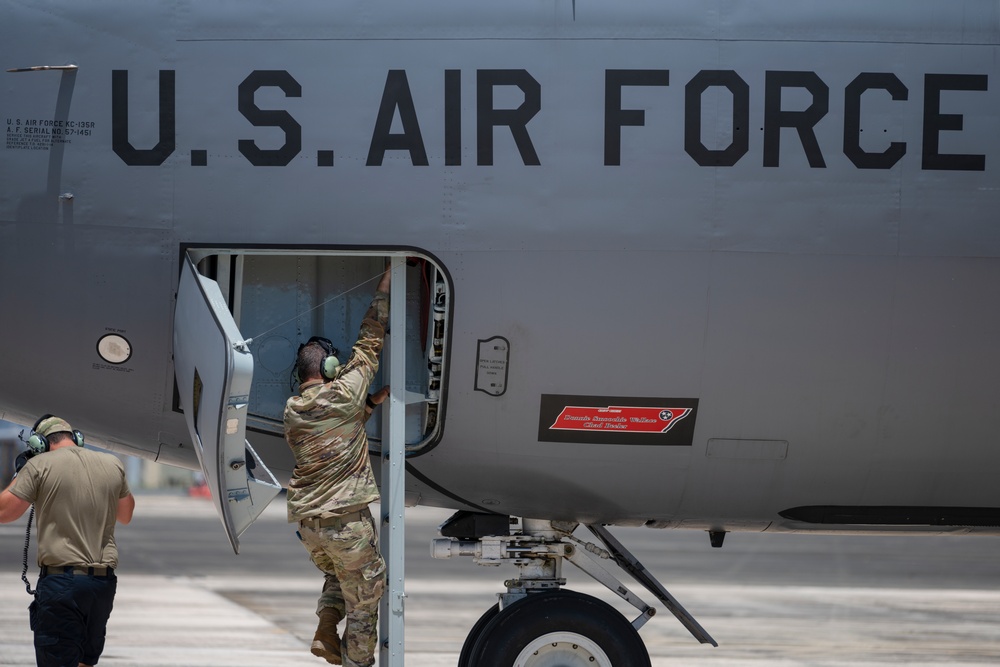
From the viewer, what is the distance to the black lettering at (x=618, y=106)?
5.75 metres

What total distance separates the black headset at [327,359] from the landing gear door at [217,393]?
384 millimetres

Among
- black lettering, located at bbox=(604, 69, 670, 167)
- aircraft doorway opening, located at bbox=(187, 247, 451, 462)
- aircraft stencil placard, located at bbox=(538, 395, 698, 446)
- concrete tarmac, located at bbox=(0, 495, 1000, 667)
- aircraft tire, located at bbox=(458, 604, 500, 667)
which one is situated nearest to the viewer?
black lettering, located at bbox=(604, 69, 670, 167)

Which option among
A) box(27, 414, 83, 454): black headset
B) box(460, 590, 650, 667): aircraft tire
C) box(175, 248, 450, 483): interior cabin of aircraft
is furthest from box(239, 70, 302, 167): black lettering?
box(460, 590, 650, 667): aircraft tire

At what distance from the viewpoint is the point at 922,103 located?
5.83m

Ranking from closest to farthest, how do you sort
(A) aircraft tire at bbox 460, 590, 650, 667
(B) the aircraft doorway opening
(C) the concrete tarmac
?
(B) the aircraft doorway opening, (A) aircraft tire at bbox 460, 590, 650, 667, (C) the concrete tarmac

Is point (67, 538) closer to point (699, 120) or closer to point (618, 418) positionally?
point (618, 418)

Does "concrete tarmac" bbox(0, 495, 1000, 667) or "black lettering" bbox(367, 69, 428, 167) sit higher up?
"black lettering" bbox(367, 69, 428, 167)

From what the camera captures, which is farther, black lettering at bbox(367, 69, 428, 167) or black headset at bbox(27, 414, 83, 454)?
black headset at bbox(27, 414, 83, 454)

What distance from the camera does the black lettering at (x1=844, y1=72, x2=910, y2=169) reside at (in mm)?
5797

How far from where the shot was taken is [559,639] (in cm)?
614

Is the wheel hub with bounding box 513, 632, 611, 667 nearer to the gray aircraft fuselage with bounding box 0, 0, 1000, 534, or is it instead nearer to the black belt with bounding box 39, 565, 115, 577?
the gray aircraft fuselage with bounding box 0, 0, 1000, 534

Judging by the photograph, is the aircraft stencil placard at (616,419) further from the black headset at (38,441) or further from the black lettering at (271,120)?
the black headset at (38,441)

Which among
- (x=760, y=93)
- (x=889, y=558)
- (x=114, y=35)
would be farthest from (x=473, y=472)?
(x=889, y=558)

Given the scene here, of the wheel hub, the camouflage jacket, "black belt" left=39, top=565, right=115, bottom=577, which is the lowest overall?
the wheel hub
